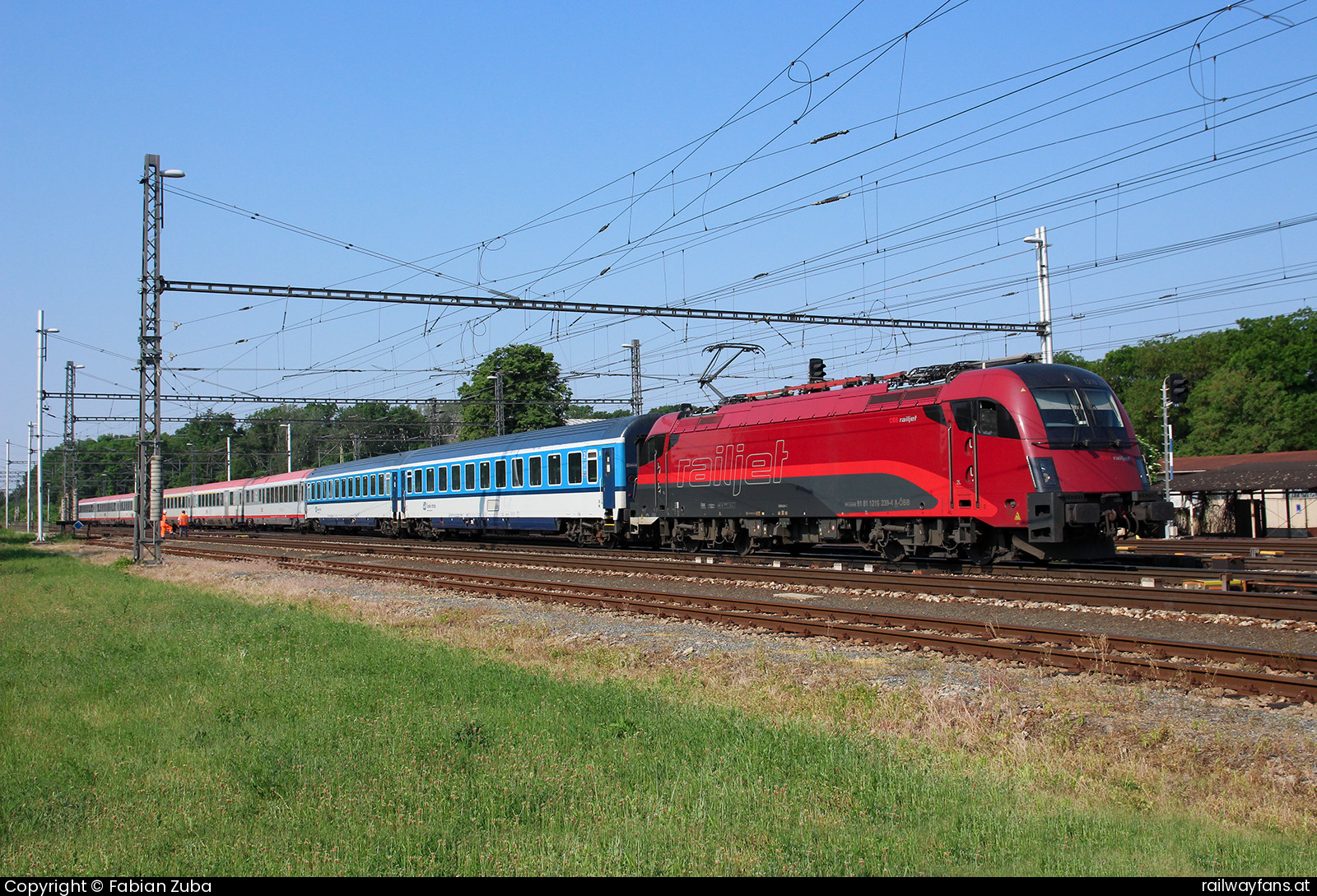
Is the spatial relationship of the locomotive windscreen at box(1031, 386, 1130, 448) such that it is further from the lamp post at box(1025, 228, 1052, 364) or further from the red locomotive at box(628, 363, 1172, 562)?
the lamp post at box(1025, 228, 1052, 364)

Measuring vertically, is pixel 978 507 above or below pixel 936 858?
above

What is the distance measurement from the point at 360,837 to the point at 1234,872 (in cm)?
462

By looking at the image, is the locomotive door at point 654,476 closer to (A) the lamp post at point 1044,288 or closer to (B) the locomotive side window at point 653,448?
(B) the locomotive side window at point 653,448

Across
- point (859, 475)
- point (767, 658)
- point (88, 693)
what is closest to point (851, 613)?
point (767, 658)

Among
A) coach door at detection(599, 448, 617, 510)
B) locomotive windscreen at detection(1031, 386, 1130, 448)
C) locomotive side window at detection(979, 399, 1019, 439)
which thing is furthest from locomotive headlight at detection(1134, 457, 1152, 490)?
coach door at detection(599, 448, 617, 510)

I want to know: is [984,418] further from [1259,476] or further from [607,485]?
[1259,476]

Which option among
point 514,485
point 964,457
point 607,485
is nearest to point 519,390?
point 514,485

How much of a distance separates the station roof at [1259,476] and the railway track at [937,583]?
2574 cm

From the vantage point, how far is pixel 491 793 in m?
6.13

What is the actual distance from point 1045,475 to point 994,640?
575 cm

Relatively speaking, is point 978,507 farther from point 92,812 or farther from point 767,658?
point 92,812

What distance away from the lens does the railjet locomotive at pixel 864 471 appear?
16.6 metres

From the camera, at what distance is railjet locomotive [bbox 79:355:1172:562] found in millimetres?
16594
